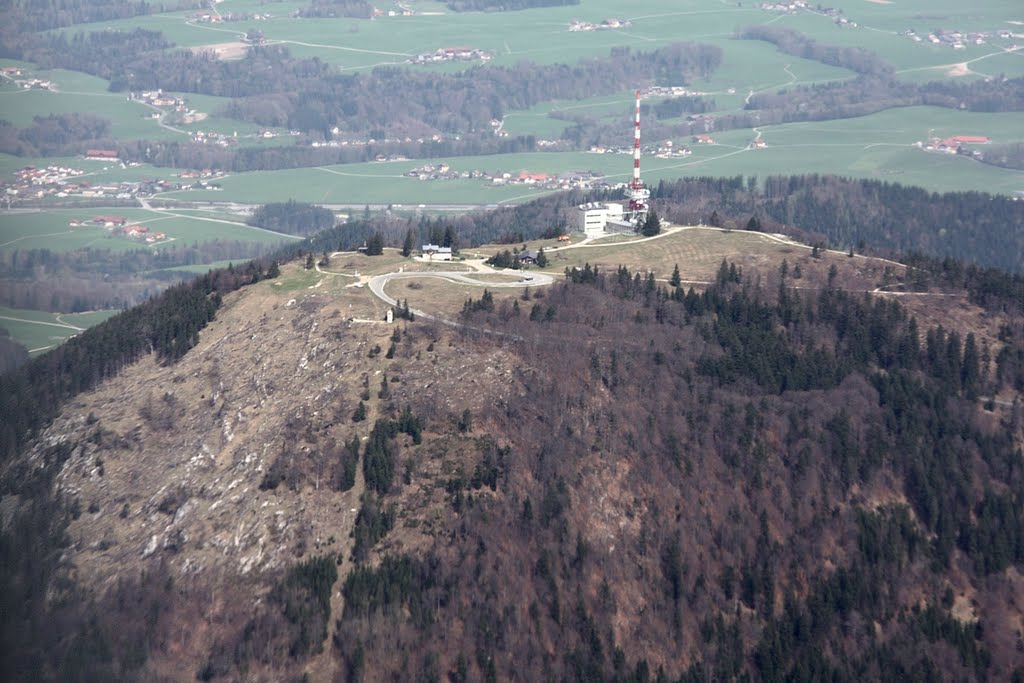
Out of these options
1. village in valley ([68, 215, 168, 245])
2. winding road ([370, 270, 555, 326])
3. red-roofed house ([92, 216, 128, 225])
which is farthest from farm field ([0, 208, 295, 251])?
winding road ([370, 270, 555, 326])

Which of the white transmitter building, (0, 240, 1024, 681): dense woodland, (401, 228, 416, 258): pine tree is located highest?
(401, 228, 416, 258): pine tree

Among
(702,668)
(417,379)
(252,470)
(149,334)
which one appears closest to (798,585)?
(702,668)

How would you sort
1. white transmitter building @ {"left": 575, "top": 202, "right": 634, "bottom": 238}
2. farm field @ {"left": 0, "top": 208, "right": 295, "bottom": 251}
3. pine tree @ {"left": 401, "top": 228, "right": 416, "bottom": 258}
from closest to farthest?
1. farm field @ {"left": 0, "top": 208, "right": 295, "bottom": 251}
2. pine tree @ {"left": 401, "top": 228, "right": 416, "bottom": 258}
3. white transmitter building @ {"left": 575, "top": 202, "right": 634, "bottom": 238}

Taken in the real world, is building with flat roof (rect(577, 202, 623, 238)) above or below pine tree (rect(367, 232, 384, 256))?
below

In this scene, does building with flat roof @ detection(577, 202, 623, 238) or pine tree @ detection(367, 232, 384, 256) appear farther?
building with flat roof @ detection(577, 202, 623, 238)

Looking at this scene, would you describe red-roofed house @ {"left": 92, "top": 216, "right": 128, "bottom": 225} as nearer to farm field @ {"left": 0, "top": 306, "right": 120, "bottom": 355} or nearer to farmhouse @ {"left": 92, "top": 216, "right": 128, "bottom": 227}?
farmhouse @ {"left": 92, "top": 216, "right": 128, "bottom": 227}

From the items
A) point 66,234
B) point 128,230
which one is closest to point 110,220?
point 128,230

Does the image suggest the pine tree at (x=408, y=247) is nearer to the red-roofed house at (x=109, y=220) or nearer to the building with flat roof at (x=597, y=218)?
the building with flat roof at (x=597, y=218)

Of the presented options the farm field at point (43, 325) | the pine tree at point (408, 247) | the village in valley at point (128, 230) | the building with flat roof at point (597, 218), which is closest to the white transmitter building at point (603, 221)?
the building with flat roof at point (597, 218)

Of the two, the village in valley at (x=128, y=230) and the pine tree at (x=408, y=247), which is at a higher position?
the pine tree at (x=408, y=247)
